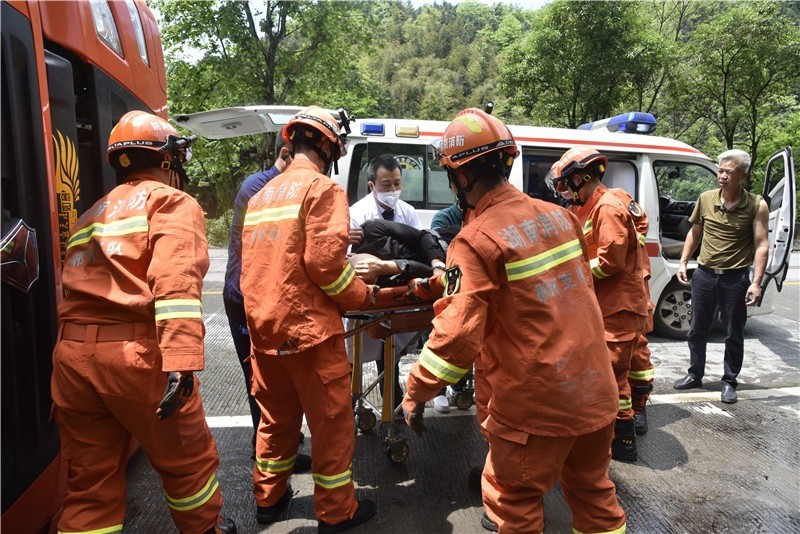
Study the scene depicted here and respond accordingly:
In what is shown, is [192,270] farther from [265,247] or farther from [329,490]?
[329,490]

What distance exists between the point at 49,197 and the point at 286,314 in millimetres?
1155

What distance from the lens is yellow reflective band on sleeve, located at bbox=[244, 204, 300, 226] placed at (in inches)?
100.0

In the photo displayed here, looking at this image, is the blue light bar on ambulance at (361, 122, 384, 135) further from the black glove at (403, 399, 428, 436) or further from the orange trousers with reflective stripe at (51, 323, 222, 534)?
the black glove at (403, 399, 428, 436)

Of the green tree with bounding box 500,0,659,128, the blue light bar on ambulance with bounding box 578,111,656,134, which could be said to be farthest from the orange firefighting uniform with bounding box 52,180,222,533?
the green tree with bounding box 500,0,659,128

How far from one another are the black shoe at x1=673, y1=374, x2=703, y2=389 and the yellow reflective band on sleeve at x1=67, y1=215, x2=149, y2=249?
4.49 meters

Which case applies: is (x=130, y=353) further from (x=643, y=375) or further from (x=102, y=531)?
(x=643, y=375)

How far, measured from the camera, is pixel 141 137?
2441 millimetres

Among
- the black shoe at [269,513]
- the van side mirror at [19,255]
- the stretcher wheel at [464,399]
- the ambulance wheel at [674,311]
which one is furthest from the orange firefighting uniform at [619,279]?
the ambulance wheel at [674,311]

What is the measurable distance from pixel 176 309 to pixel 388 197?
2.10m

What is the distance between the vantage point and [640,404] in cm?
385

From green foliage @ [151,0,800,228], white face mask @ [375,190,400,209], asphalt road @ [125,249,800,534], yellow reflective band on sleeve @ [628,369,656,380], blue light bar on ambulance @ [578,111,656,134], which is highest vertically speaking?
green foliage @ [151,0,800,228]

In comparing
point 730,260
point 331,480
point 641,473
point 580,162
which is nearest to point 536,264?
point 331,480

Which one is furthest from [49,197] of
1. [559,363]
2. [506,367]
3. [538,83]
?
[538,83]

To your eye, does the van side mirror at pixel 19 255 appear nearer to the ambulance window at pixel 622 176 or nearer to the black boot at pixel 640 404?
the black boot at pixel 640 404
